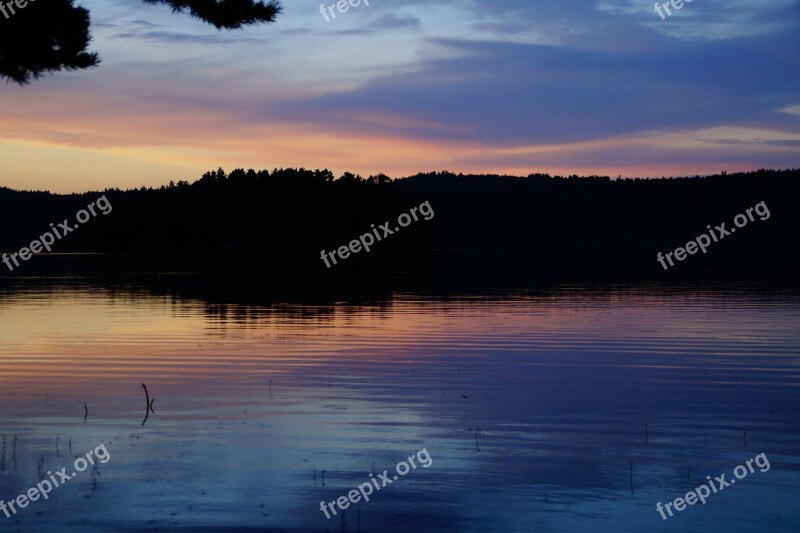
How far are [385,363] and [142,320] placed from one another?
14.6m

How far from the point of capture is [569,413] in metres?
16.7

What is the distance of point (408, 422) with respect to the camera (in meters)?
15.9

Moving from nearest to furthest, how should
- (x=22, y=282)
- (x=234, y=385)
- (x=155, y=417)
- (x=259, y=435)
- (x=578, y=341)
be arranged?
1. (x=259, y=435)
2. (x=155, y=417)
3. (x=234, y=385)
4. (x=578, y=341)
5. (x=22, y=282)

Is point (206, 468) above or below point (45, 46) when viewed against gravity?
below

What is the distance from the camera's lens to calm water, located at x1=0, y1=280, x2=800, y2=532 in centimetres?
1091

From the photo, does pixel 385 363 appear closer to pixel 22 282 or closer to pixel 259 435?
pixel 259 435

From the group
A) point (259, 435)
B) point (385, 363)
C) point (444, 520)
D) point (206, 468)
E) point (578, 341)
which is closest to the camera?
point (444, 520)

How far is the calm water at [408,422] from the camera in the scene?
10906 millimetres

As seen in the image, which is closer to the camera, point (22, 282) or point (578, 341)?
point (578, 341)

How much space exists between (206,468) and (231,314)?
87.2ft

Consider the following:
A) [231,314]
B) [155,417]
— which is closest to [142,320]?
[231,314]

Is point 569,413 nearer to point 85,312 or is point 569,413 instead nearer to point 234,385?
point 234,385

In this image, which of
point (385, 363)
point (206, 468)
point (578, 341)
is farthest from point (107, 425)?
point (578, 341)

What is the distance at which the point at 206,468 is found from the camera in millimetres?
12688
